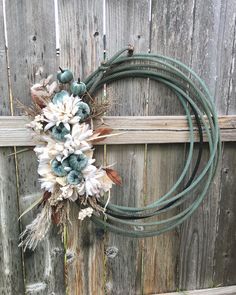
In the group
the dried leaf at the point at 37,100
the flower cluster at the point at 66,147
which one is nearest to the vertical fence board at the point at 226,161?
the flower cluster at the point at 66,147

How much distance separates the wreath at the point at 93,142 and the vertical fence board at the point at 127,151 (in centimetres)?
5

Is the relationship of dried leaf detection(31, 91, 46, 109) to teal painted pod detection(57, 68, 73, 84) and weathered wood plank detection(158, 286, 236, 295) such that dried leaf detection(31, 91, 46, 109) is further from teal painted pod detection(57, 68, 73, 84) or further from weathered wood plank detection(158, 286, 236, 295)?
weathered wood plank detection(158, 286, 236, 295)

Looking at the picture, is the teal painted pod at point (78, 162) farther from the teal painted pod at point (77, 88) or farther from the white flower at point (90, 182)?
the teal painted pod at point (77, 88)

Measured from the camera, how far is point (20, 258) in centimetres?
125

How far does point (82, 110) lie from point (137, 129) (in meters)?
0.25

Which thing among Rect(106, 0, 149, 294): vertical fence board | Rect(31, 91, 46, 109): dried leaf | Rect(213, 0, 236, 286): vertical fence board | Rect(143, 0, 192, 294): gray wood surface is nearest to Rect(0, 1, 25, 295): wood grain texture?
Rect(31, 91, 46, 109): dried leaf

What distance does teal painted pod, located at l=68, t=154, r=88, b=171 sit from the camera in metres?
1.02

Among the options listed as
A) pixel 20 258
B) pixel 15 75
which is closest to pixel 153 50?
pixel 15 75

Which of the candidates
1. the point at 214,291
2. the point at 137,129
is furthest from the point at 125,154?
the point at 214,291

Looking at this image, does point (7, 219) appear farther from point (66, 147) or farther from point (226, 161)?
point (226, 161)

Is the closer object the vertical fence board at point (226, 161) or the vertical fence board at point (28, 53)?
the vertical fence board at point (28, 53)

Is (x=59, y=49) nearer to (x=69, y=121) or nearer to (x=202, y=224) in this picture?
(x=69, y=121)

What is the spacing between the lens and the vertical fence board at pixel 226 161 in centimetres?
122

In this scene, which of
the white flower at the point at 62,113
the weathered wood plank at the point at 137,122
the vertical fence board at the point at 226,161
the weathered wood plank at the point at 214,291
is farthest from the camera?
the weathered wood plank at the point at 214,291
